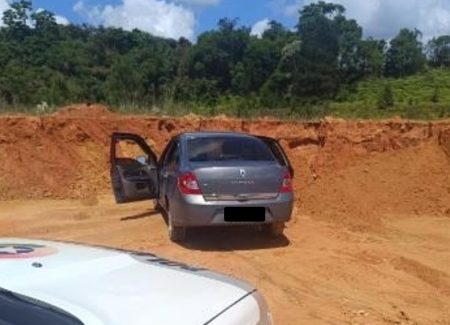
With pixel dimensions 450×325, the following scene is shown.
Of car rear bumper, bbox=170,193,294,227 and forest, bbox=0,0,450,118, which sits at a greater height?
forest, bbox=0,0,450,118

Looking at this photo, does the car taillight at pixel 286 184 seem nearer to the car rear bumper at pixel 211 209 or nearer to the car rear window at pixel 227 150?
the car rear bumper at pixel 211 209

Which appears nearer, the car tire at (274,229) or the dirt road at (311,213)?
the dirt road at (311,213)

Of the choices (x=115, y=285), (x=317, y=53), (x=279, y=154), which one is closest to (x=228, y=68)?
(x=317, y=53)

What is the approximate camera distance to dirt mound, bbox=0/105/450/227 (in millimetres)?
15211

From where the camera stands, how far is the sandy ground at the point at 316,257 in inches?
270

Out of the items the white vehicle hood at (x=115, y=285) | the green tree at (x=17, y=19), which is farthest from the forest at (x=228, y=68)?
the white vehicle hood at (x=115, y=285)

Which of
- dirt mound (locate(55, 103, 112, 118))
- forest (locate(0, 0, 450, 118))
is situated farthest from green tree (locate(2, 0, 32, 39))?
dirt mound (locate(55, 103, 112, 118))

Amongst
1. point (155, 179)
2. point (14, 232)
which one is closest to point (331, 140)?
point (155, 179)

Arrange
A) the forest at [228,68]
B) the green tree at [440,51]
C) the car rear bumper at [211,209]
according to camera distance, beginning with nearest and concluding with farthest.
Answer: the car rear bumper at [211,209], the forest at [228,68], the green tree at [440,51]

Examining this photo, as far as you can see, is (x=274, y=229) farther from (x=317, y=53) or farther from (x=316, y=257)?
(x=317, y=53)

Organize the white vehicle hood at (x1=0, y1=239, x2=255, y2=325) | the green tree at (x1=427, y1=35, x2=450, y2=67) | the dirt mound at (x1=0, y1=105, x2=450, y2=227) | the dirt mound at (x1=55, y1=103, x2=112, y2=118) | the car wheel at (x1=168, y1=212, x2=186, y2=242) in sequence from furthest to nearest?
the green tree at (x1=427, y1=35, x2=450, y2=67) → the dirt mound at (x1=55, y1=103, x2=112, y2=118) → the dirt mound at (x1=0, y1=105, x2=450, y2=227) → the car wheel at (x1=168, y1=212, x2=186, y2=242) → the white vehicle hood at (x1=0, y1=239, x2=255, y2=325)

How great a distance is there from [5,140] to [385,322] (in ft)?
46.2

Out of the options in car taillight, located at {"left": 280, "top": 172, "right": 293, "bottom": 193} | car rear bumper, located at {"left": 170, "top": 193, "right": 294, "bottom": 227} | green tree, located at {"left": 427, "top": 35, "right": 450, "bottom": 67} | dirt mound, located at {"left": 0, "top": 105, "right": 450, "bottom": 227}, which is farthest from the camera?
green tree, located at {"left": 427, "top": 35, "right": 450, "bottom": 67}

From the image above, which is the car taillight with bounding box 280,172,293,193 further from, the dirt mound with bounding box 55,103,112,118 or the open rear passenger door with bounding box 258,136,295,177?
the dirt mound with bounding box 55,103,112,118
